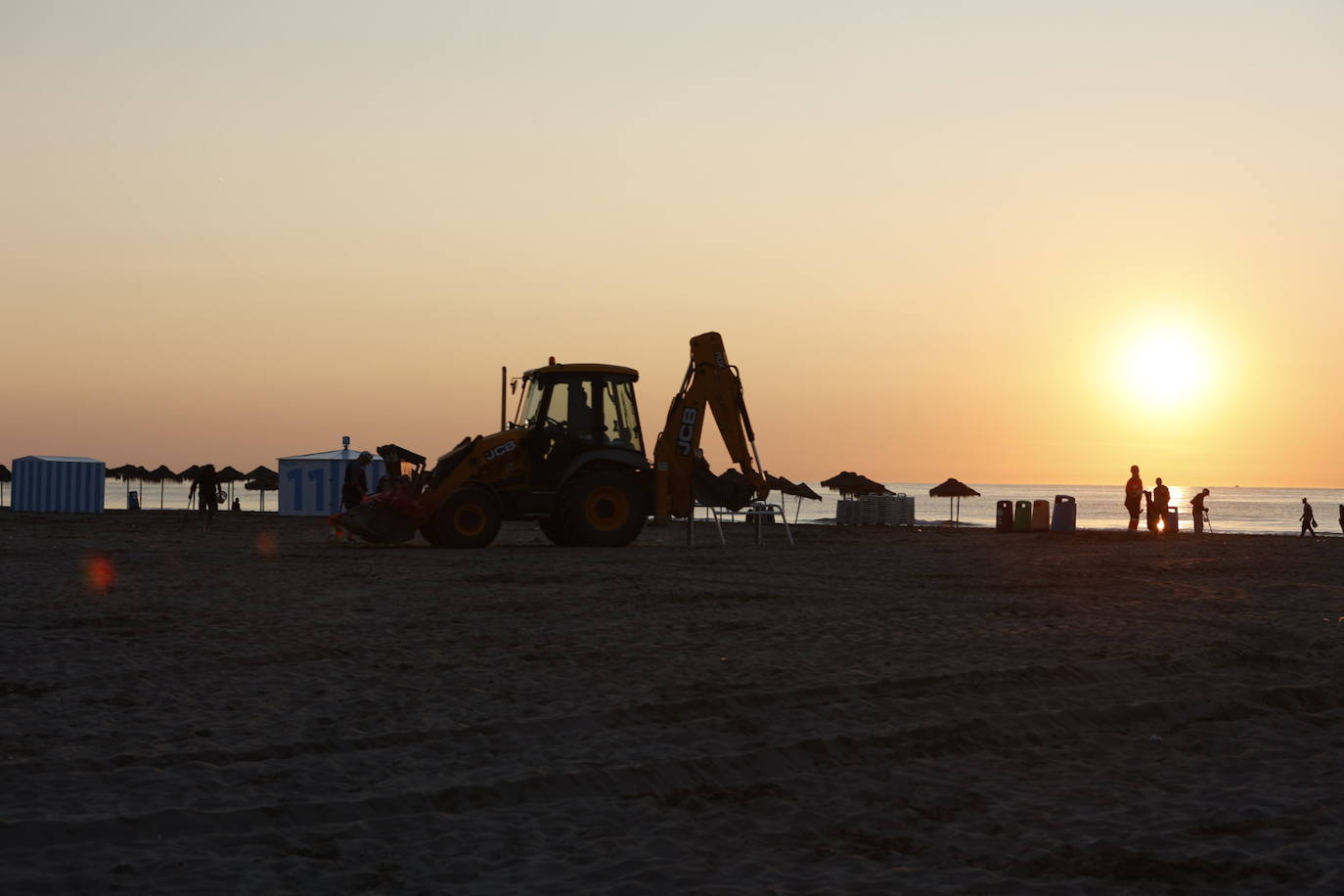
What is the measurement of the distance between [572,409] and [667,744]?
1589cm

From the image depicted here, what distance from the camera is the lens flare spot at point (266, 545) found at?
816 inches

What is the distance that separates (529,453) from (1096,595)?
34.9ft

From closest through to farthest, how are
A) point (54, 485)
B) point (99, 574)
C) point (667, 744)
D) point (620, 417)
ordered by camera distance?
point (667, 744), point (99, 574), point (620, 417), point (54, 485)

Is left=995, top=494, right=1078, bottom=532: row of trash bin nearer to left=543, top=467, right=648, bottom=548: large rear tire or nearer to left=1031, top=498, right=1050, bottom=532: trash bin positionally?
left=1031, top=498, right=1050, bottom=532: trash bin

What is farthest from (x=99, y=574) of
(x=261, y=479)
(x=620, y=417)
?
(x=261, y=479)

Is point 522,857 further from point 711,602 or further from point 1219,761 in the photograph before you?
point 711,602

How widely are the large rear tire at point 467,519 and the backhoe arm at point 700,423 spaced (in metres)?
3.06

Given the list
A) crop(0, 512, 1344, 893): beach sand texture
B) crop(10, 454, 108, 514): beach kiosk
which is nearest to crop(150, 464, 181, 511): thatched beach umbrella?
crop(10, 454, 108, 514): beach kiosk

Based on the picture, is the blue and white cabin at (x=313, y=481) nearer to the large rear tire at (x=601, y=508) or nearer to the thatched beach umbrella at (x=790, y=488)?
the thatched beach umbrella at (x=790, y=488)

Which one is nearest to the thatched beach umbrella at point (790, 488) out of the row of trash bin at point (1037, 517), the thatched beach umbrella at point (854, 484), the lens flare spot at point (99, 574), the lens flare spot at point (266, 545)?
the thatched beach umbrella at point (854, 484)

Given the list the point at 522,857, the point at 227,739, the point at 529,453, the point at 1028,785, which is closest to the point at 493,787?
the point at 522,857

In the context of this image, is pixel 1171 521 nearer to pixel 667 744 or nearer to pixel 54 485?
pixel 667 744

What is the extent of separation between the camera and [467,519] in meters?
21.6

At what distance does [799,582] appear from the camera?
15727 millimetres
